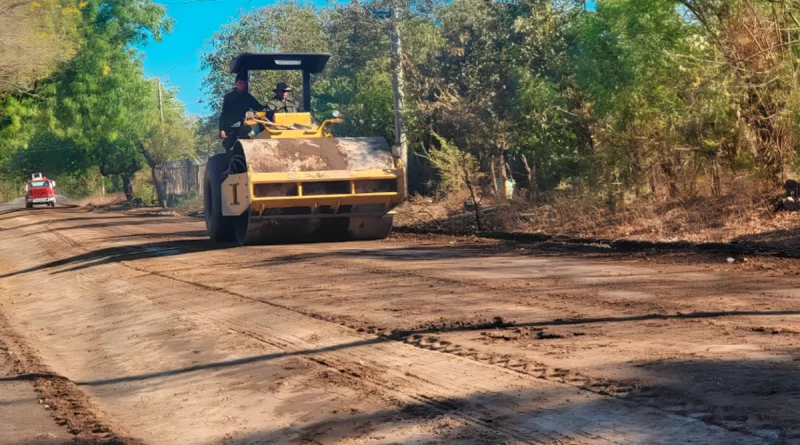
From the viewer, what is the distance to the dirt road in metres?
5.70

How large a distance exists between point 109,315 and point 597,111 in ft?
33.5

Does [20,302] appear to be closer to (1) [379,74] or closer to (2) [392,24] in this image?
(2) [392,24]

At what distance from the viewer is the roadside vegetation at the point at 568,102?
16.6 m

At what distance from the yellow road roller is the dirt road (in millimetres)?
2319

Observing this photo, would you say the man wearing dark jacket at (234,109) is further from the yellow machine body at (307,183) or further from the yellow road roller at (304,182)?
the yellow machine body at (307,183)

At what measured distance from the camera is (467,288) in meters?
11.1

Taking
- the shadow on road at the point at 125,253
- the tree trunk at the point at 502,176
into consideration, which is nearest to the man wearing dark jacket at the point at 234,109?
the shadow on road at the point at 125,253

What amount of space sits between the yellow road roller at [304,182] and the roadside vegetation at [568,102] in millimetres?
3152

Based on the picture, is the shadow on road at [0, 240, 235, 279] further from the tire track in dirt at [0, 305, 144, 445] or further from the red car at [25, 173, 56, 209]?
the red car at [25, 173, 56, 209]

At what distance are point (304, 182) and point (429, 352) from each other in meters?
9.34

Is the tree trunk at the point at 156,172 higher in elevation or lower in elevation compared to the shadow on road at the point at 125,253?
higher

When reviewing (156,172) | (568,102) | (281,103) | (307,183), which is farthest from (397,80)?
(156,172)

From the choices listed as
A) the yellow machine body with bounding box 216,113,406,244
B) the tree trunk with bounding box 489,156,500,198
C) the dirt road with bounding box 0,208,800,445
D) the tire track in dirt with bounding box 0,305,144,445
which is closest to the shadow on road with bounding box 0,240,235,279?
the yellow machine body with bounding box 216,113,406,244

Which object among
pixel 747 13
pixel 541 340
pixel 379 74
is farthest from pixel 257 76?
pixel 541 340
